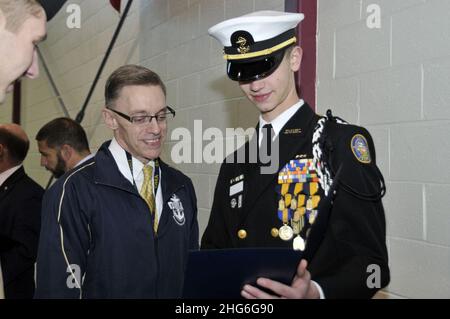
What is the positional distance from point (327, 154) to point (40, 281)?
910 mm

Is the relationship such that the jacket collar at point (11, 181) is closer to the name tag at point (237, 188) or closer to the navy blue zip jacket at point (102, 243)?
the navy blue zip jacket at point (102, 243)

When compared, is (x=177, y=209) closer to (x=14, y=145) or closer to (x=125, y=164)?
(x=125, y=164)

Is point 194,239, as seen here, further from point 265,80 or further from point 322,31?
point 322,31

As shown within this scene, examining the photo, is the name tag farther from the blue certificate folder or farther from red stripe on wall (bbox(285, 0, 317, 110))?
red stripe on wall (bbox(285, 0, 317, 110))

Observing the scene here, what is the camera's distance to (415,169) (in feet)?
5.23

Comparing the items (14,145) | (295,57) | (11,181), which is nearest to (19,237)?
(11,181)

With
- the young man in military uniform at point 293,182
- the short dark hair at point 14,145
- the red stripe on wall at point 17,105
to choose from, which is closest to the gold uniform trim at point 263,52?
the young man in military uniform at point 293,182

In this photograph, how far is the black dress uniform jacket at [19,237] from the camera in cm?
246

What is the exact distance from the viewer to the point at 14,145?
2.82 meters

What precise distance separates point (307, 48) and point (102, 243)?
1.04 meters

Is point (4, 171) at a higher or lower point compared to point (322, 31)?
lower

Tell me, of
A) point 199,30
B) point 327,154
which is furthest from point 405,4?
point 199,30

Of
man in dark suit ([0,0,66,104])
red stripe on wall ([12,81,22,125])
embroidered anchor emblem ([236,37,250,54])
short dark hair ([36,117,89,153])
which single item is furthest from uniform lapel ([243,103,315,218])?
red stripe on wall ([12,81,22,125])
